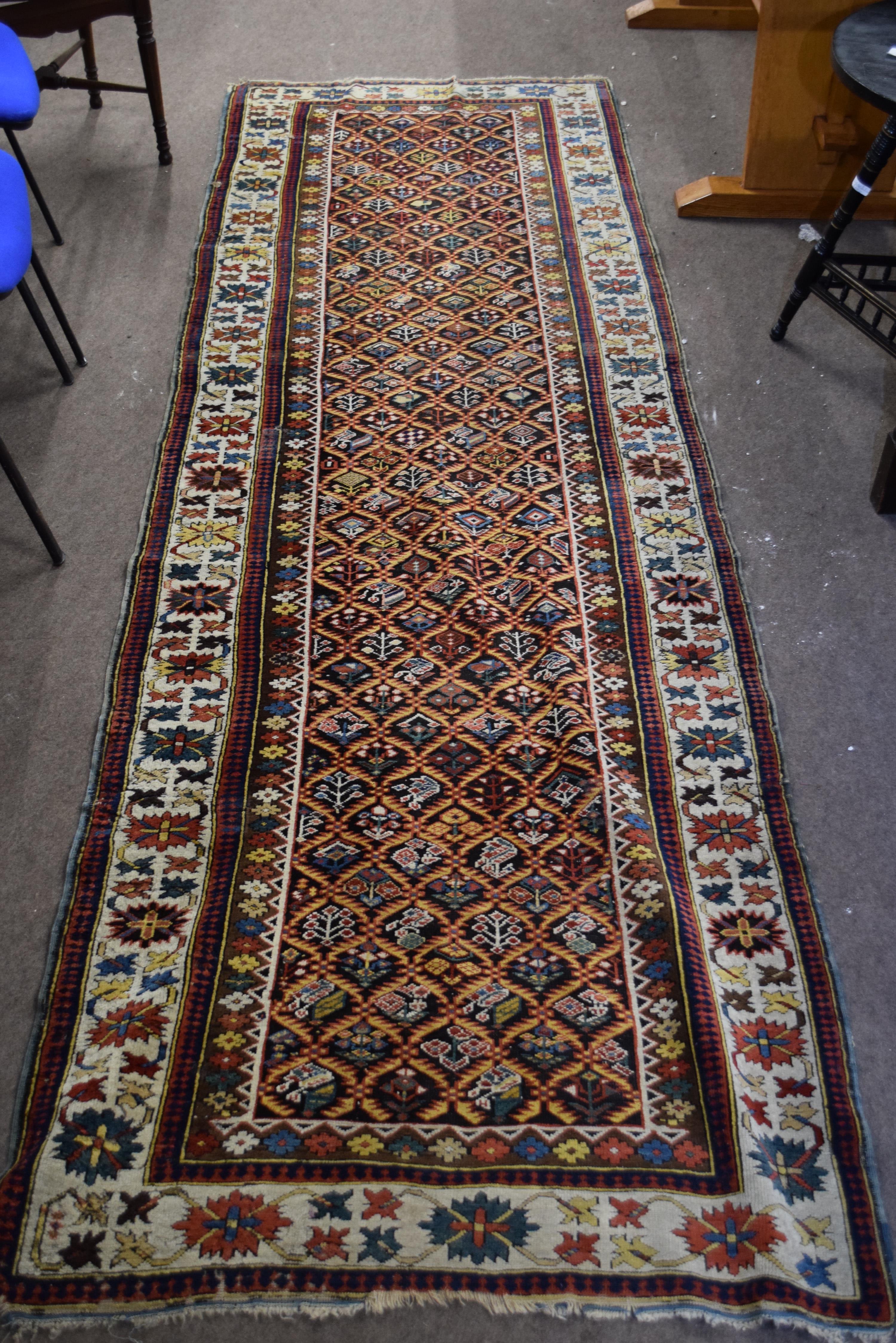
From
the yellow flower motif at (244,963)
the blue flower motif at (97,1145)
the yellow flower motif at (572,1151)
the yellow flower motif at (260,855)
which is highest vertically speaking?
the yellow flower motif at (260,855)

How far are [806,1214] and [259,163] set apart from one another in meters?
2.98

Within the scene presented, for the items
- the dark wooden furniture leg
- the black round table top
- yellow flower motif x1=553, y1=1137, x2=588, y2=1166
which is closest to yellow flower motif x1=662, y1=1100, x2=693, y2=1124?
yellow flower motif x1=553, y1=1137, x2=588, y2=1166

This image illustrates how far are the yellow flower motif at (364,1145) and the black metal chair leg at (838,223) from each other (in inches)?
79.9

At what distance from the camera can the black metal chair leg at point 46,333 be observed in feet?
7.93

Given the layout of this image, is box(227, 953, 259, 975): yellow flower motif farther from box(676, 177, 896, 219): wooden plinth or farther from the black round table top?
box(676, 177, 896, 219): wooden plinth

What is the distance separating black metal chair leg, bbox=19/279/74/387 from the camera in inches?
95.2

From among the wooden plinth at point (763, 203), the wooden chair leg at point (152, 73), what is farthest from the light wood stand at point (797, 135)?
the wooden chair leg at point (152, 73)

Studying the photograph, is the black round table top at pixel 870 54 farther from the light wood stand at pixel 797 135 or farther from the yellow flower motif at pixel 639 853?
the yellow flower motif at pixel 639 853

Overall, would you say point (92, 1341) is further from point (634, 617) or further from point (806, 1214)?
point (634, 617)

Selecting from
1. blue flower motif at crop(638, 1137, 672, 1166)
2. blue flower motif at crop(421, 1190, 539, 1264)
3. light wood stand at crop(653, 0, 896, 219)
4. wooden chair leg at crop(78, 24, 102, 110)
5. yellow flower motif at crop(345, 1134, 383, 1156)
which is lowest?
blue flower motif at crop(421, 1190, 539, 1264)

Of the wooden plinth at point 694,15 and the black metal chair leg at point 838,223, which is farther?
the wooden plinth at point 694,15

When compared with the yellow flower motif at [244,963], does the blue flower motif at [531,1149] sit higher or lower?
lower

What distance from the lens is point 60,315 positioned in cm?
261

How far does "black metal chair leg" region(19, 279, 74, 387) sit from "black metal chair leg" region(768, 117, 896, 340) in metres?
1.66
